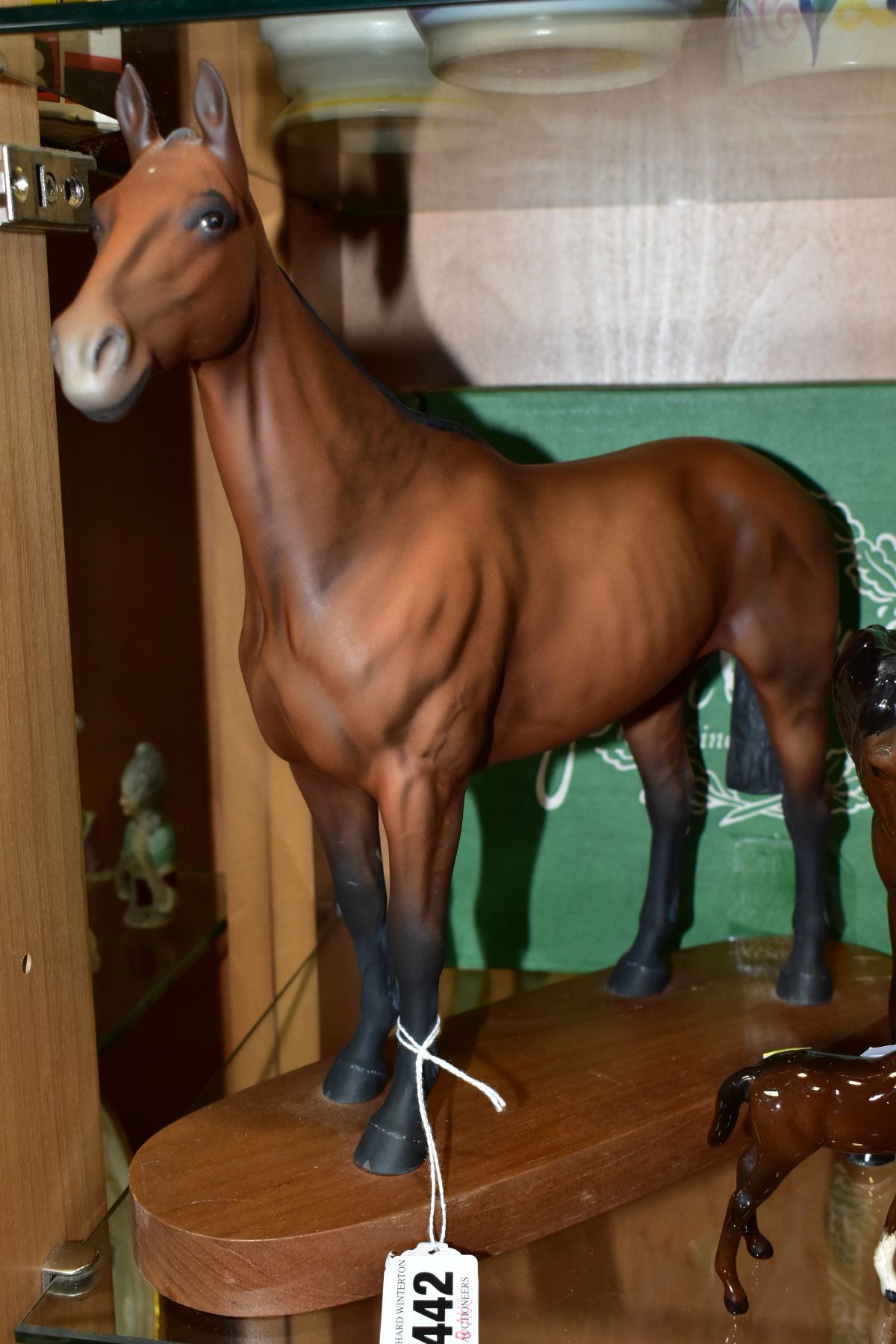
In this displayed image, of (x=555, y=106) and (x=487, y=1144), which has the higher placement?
(x=555, y=106)

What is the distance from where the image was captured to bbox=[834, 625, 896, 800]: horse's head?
54 cm

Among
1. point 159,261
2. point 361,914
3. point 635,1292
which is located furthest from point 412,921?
point 159,261

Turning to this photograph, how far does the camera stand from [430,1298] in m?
0.54

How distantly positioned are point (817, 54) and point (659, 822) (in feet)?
1.43

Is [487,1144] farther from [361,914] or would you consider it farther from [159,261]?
[159,261]

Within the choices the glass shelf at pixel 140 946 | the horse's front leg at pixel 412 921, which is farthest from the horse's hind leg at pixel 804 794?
the glass shelf at pixel 140 946

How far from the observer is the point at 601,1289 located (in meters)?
0.58

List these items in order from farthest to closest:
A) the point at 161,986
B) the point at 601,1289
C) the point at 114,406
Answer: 1. the point at 161,986
2. the point at 601,1289
3. the point at 114,406

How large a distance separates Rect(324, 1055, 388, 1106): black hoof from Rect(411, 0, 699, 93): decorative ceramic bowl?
0.46m

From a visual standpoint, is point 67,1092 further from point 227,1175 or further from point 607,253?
point 607,253

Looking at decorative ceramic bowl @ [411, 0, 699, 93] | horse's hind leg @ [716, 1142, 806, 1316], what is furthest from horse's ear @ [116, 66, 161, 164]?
horse's hind leg @ [716, 1142, 806, 1316]

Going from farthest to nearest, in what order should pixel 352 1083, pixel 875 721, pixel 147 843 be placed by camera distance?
pixel 147 843
pixel 352 1083
pixel 875 721

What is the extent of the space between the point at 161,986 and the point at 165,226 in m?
0.49

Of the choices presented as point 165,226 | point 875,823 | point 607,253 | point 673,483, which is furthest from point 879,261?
point 165,226
